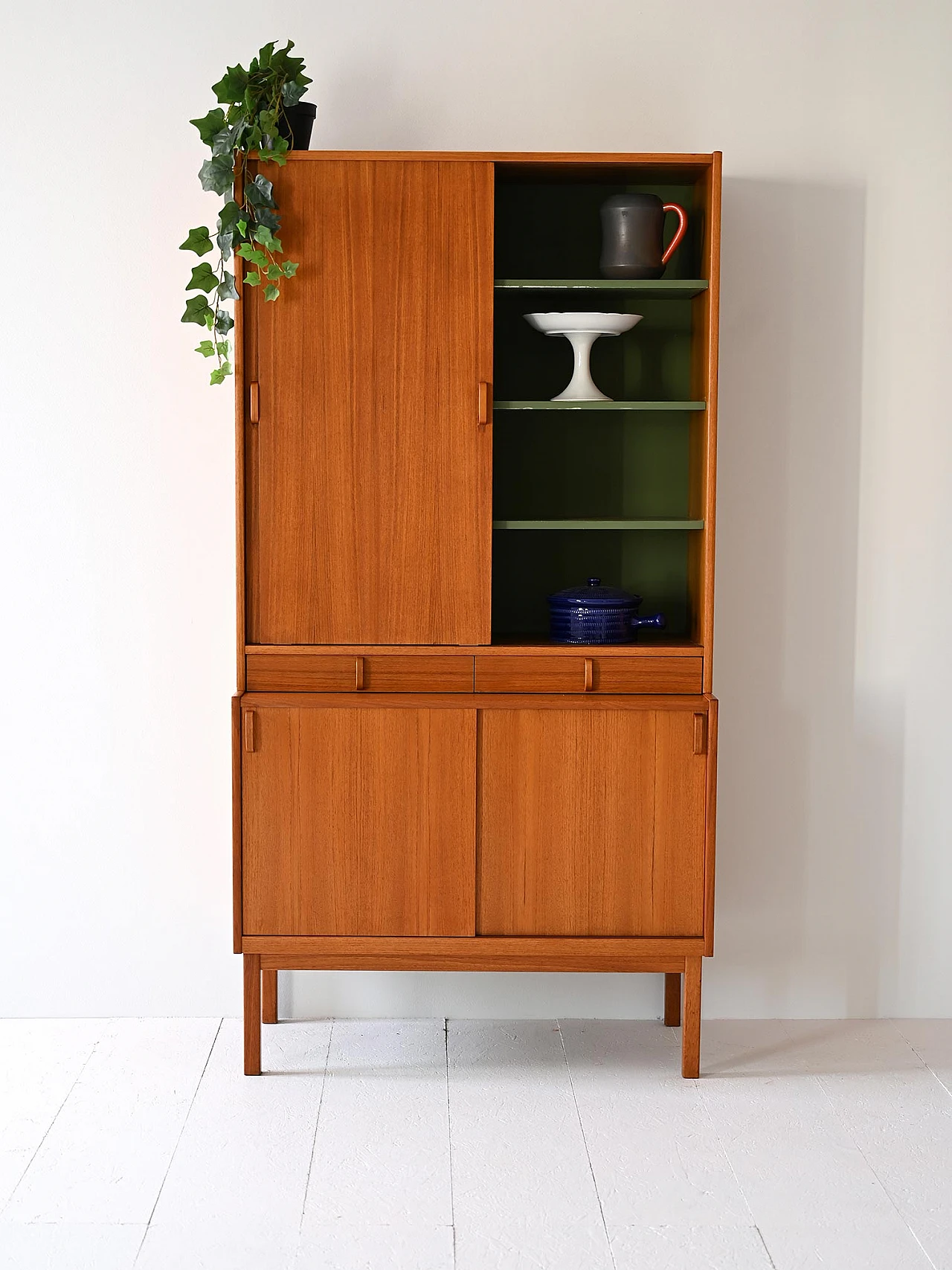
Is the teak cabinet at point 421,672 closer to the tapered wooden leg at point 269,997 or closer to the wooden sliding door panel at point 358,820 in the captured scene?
the wooden sliding door panel at point 358,820

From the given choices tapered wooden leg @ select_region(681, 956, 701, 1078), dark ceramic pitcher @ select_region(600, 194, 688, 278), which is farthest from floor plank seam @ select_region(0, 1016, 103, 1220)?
dark ceramic pitcher @ select_region(600, 194, 688, 278)

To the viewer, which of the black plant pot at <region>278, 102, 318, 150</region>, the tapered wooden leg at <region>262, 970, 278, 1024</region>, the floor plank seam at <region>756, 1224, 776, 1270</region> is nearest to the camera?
the floor plank seam at <region>756, 1224, 776, 1270</region>

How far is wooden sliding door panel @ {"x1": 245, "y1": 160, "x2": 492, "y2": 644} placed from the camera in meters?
2.61

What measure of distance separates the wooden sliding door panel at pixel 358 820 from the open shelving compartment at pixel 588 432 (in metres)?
0.42

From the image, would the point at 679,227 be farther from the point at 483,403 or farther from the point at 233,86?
the point at 233,86

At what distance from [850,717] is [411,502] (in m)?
1.28

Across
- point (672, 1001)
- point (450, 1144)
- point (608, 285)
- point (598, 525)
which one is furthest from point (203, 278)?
point (672, 1001)

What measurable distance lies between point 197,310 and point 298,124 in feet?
1.51

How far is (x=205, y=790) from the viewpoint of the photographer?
121 inches

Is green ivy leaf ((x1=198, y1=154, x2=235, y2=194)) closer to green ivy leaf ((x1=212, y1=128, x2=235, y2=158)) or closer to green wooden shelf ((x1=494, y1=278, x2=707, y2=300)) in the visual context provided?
green ivy leaf ((x1=212, y1=128, x2=235, y2=158))

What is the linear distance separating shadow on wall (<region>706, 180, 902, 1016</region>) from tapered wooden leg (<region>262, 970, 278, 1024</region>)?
111 centimetres

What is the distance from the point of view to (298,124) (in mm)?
2654

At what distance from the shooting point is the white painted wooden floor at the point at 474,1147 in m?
2.10

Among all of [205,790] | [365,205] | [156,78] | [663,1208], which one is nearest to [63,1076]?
[205,790]
